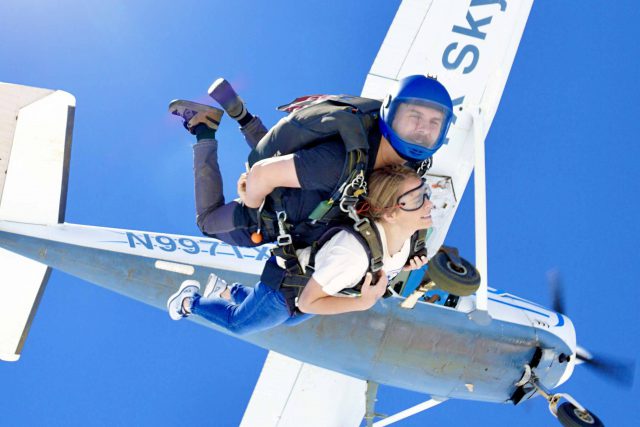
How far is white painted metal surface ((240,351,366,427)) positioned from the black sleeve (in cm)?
527

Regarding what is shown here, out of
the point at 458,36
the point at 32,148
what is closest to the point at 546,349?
the point at 458,36

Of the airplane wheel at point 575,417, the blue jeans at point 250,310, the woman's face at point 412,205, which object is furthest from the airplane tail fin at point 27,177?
the airplane wheel at point 575,417

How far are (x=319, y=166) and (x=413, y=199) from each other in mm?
528

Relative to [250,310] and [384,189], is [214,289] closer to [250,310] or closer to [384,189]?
[250,310]

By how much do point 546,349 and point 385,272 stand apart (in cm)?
375

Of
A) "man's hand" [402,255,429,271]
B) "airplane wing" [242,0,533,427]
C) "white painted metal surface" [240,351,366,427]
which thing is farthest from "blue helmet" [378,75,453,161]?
"white painted metal surface" [240,351,366,427]

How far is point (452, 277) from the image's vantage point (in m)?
4.01

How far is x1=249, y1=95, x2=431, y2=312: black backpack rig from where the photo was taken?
116 inches

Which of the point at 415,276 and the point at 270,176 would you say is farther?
the point at 415,276

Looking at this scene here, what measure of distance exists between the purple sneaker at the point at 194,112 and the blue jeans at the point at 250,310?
3.86 ft

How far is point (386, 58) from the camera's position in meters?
6.49

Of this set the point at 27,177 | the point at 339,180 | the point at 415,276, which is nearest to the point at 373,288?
the point at 339,180

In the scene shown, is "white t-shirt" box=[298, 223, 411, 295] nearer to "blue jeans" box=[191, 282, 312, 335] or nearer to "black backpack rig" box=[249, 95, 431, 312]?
"black backpack rig" box=[249, 95, 431, 312]

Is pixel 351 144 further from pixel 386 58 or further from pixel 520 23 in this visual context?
pixel 520 23
